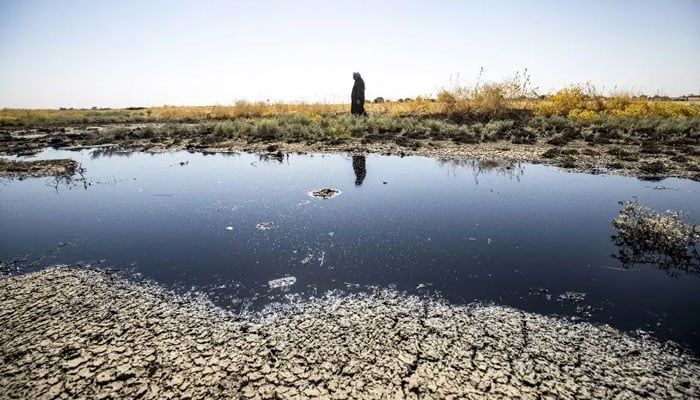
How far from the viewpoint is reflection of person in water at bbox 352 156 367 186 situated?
8203 millimetres

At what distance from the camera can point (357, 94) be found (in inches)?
790

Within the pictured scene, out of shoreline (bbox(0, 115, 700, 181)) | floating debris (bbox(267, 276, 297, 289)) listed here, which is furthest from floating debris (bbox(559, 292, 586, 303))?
shoreline (bbox(0, 115, 700, 181))

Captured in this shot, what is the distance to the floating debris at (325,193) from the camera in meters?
6.96

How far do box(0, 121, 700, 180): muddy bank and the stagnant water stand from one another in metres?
1.40

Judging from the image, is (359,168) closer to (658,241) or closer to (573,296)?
(658,241)

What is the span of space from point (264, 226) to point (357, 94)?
52.3 feet

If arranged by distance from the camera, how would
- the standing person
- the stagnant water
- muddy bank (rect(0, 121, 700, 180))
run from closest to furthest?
the stagnant water
muddy bank (rect(0, 121, 700, 180))
the standing person

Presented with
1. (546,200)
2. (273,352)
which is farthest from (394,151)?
(273,352)

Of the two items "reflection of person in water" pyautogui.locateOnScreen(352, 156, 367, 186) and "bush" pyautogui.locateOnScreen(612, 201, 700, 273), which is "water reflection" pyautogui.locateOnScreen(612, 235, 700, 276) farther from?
"reflection of person in water" pyautogui.locateOnScreen(352, 156, 367, 186)

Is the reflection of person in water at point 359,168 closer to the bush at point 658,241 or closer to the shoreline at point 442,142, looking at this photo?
the shoreline at point 442,142

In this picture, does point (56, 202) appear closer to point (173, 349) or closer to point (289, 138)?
point (173, 349)

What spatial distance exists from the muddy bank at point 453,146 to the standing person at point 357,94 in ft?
20.5

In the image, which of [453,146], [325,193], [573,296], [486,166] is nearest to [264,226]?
[325,193]

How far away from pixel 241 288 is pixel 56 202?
5.52 meters
